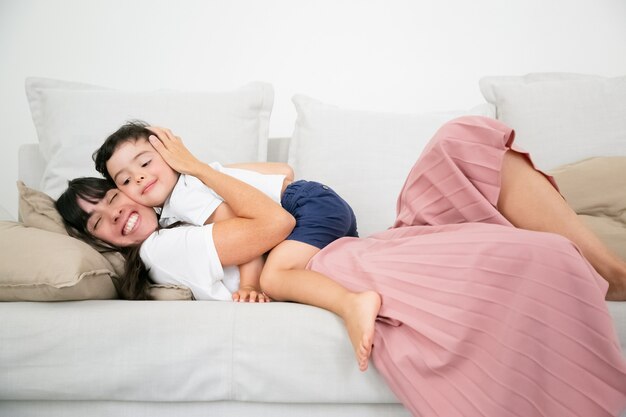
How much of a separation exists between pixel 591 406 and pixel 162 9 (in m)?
2.30

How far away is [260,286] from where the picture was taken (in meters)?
1.40

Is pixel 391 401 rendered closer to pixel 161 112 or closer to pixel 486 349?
pixel 486 349

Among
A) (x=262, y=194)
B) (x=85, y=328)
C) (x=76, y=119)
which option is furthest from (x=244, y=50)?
(x=85, y=328)

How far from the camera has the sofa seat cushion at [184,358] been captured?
1130 mm

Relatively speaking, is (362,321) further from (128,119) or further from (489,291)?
(128,119)

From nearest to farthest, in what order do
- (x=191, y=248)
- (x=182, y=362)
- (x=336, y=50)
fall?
(x=182, y=362), (x=191, y=248), (x=336, y=50)

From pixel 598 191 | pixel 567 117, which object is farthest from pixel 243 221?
pixel 567 117

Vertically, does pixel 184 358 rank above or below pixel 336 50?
below

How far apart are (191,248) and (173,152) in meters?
0.30

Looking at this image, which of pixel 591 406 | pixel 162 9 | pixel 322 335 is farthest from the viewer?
pixel 162 9

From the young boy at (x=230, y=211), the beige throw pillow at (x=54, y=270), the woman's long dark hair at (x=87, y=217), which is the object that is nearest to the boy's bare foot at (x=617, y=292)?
the young boy at (x=230, y=211)

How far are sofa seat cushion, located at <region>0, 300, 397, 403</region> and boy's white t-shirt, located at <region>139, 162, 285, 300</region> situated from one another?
198 millimetres

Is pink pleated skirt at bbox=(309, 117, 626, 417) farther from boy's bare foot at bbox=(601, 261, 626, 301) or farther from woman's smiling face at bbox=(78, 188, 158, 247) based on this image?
woman's smiling face at bbox=(78, 188, 158, 247)

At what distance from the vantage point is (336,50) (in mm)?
2555
